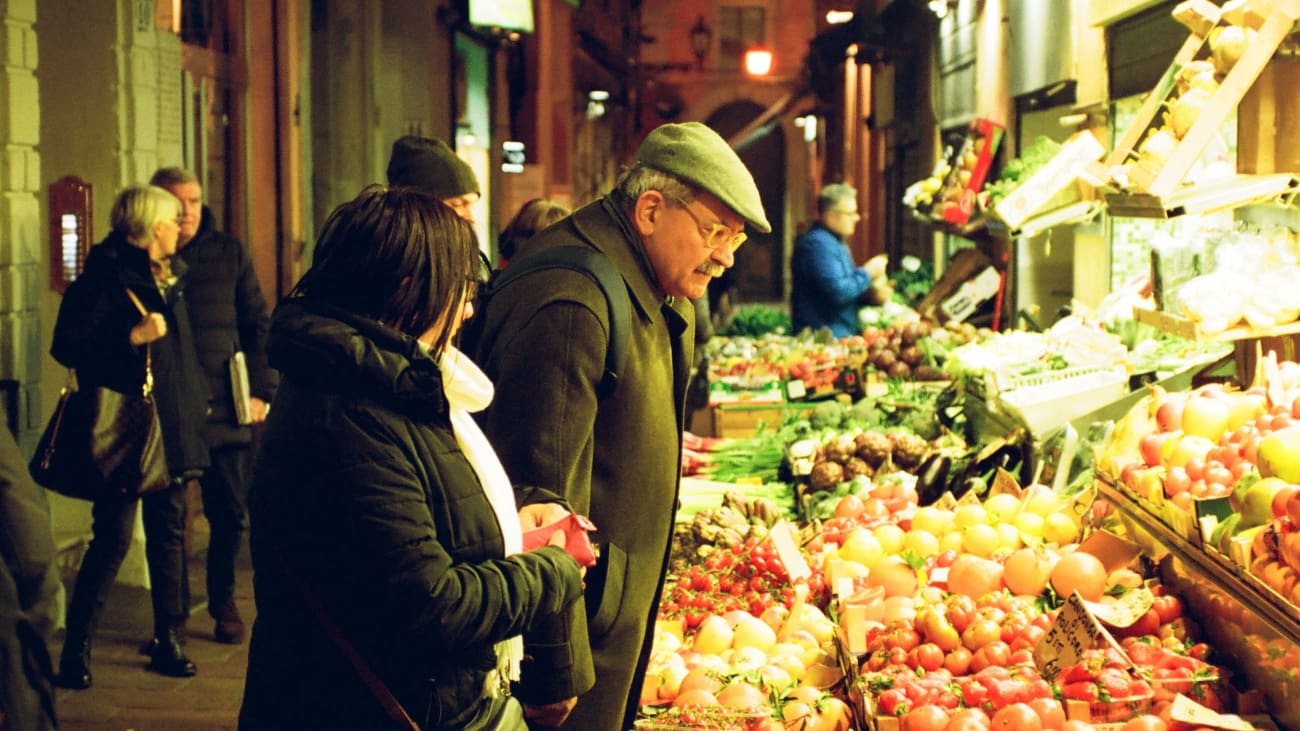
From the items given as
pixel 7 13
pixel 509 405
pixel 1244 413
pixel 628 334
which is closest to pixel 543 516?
pixel 509 405

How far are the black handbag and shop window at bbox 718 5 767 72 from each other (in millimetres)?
44450

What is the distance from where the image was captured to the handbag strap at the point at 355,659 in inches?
110

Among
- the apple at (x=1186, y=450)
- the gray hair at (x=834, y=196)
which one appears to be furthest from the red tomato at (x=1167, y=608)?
the gray hair at (x=834, y=196)

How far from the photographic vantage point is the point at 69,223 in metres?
7.92

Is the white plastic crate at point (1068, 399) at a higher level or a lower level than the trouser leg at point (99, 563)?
higher

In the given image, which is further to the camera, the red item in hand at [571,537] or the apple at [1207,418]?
the apple at [1207,418]

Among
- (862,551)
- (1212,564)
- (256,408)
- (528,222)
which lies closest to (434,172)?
(528,222)

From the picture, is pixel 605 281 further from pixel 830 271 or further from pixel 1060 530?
pixel 830 271

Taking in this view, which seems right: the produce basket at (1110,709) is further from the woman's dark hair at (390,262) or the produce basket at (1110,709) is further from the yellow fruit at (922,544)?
the woman's dark hair at (390,262)

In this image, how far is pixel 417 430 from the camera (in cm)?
281

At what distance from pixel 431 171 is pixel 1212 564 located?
307cm

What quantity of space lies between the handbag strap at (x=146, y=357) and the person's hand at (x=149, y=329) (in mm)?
39

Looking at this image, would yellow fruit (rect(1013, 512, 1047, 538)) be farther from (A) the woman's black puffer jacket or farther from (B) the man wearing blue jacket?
(B) the man wearing blue jacket

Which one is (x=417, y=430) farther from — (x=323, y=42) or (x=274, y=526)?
(x=323, y=42)
